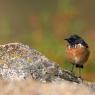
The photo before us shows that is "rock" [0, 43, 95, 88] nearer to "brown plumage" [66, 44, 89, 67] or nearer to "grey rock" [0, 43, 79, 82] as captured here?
"grey rock" [0, 43, 79, 82]

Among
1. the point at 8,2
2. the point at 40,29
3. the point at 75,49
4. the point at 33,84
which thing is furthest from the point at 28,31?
the point at 33,84

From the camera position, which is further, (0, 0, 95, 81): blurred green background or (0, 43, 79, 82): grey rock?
(0, 0, 95, 81): blurred green background

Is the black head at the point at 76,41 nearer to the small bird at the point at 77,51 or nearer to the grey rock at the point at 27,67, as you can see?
the small bird at the point at 77,51

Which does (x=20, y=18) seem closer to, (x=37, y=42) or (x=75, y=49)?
(x=37, y=42)

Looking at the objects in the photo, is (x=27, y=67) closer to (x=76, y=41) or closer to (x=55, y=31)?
(x=76, y=41)

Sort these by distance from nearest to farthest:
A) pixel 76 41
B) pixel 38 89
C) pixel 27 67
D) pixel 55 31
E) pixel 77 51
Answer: pixel 38 89, pixel 27 67, pixel 76 41, pixel 77 51, pixel 55 31

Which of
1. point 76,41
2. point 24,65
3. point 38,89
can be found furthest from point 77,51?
point 38,89

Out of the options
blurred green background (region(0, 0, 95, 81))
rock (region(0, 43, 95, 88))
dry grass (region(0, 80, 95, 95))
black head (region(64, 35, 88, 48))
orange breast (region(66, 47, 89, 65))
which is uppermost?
blurred green background (region(0, 0, 95, 81))

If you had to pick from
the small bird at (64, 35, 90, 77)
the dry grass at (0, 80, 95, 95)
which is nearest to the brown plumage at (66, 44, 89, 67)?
the small bird at (64, 35, 90, 77)
